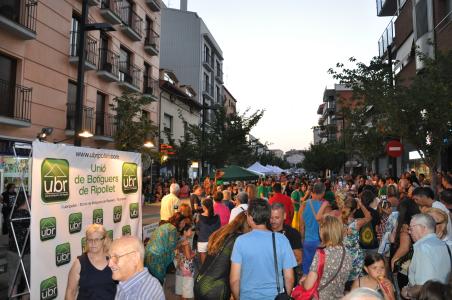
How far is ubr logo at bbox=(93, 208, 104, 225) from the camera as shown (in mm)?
6213

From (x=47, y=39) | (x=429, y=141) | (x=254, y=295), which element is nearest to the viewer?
(x=254, y=295)

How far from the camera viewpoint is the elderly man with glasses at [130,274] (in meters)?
2.90

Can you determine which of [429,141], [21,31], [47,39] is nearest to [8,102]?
[21,31]

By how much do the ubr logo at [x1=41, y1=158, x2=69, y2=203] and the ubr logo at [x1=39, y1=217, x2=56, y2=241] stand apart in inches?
9.6

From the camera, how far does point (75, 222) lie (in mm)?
5664

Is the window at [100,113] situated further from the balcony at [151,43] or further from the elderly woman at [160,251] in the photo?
the elderly woman at [160,251]

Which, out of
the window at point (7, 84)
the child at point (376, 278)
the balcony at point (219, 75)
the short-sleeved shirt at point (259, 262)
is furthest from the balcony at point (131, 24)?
the balcony at point (219, 75)

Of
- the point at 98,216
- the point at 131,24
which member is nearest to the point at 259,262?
the point at 98,216

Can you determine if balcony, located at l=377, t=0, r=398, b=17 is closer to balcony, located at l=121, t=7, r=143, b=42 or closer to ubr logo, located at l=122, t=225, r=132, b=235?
balcony, located at l=121, t=7, r=143, b=42

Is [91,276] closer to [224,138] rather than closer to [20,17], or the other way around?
[20,17]

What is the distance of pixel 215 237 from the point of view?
3877 mm

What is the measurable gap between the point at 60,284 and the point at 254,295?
2.88 metres

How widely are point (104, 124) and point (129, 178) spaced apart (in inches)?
544

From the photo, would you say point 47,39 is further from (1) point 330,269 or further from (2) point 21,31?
(1) point 330,269
